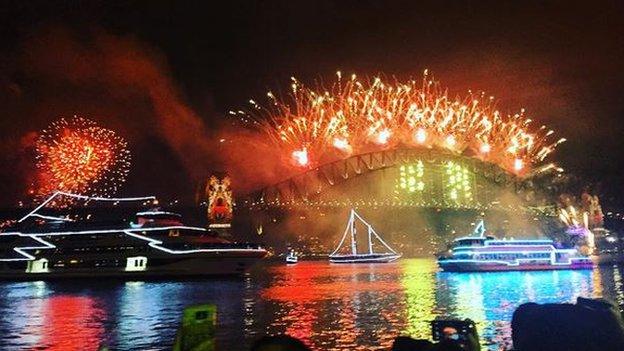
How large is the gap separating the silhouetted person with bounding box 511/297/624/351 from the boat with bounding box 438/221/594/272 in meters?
58.3

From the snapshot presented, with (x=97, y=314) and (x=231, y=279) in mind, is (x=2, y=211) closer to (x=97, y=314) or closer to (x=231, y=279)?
(x=231, y=279)

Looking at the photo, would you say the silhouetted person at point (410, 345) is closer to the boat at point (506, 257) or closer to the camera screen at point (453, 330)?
the camera screen at point (453, 330)

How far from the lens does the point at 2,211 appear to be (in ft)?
290

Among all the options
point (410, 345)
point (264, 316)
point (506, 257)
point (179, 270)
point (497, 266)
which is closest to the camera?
point (410, 345)

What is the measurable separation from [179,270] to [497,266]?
121 ft

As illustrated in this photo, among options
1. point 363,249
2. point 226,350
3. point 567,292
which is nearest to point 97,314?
point 226,350

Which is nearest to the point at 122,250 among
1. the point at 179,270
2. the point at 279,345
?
the point at 179,270

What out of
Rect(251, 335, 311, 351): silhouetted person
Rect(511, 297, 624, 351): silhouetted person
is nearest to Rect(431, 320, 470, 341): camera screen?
Rect(511, 297, 624, 351): silhouetted person

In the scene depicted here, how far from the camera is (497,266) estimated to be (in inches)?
2562

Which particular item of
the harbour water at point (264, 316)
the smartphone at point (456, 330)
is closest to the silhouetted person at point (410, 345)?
the smartphone at point (456, 330)

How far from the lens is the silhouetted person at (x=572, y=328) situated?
332 inches

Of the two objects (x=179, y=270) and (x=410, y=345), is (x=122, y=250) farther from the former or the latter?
(x=410, y=345)

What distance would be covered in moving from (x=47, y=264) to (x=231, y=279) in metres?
21.1

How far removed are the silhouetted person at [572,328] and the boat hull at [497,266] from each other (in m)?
58.3
